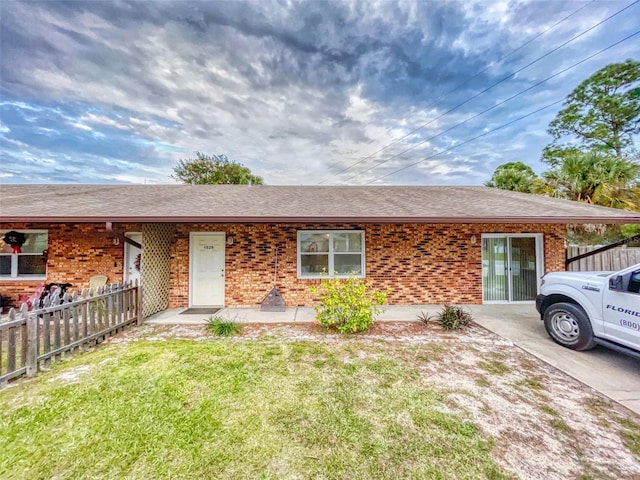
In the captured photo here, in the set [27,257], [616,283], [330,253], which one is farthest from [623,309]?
[27,257]

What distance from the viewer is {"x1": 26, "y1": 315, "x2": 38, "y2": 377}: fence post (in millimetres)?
3633

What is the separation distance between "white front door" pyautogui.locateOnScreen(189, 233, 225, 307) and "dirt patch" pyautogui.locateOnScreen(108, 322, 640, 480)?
74.0 inches

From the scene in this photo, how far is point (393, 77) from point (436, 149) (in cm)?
725

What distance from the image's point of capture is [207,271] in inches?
296

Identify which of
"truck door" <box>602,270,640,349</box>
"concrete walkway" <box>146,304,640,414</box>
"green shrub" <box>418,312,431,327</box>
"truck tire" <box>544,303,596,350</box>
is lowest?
"concrete walkway" <box>146,304,640,414</box>

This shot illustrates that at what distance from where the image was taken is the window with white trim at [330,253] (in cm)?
765

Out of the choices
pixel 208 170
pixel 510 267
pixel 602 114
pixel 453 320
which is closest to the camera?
pixel 453 320

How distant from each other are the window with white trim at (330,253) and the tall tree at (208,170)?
20575 millimetres

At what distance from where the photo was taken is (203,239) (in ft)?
24.7

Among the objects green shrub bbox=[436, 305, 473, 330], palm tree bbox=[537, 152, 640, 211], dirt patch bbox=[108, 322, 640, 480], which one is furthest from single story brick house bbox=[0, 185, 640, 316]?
palm tree bbox=[537, 152, 640, 211]

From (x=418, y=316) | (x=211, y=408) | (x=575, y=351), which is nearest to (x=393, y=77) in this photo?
(x=418, y=316)

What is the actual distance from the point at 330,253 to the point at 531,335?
15.9 ft

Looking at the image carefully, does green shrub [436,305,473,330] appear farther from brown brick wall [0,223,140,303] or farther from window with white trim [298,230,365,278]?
brown brick wall [0,223,140,303]

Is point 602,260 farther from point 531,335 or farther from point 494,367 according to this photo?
point 494,367
